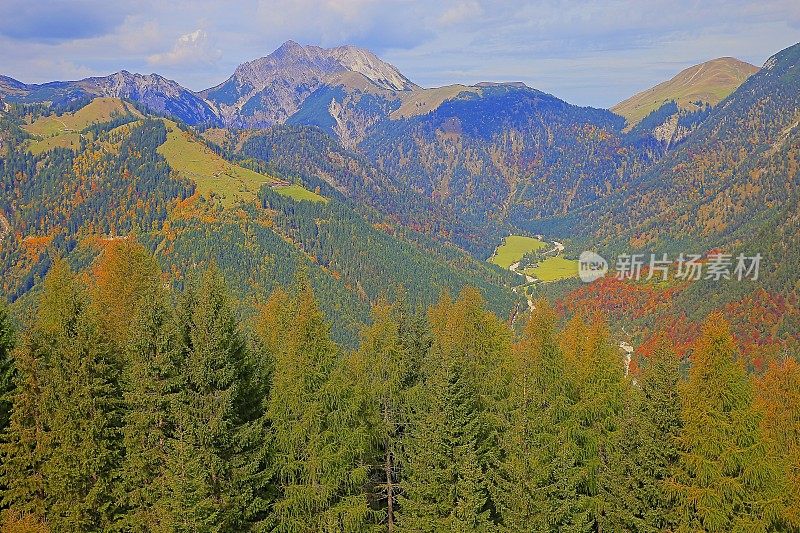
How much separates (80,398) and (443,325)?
1209 inches

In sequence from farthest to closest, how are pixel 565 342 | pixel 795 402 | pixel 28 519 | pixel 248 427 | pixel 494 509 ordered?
1. pixel 565 342
2. pixel 795 402
3. pixel 494 509
4. pixel 248 427
5. pixel 28 519

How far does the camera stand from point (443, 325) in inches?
2210

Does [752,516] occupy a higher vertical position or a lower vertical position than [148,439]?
lower

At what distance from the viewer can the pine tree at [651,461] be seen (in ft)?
120

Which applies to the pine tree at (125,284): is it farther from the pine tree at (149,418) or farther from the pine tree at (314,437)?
the pine tree at (314,437)

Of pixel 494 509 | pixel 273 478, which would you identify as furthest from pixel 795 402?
pixel 273 478

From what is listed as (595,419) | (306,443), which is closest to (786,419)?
(595,419)

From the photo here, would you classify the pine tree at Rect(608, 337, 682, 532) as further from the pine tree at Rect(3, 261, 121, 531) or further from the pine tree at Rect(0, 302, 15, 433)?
the pine tree at Rect(0, 302, 15, 433)

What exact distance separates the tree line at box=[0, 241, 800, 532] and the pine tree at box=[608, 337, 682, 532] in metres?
0.12

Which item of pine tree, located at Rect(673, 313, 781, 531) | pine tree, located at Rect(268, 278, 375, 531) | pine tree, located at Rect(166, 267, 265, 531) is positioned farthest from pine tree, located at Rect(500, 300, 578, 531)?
pine tree, located at Rect(166, 267, 265, 531)

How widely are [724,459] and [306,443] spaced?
24.8 meters

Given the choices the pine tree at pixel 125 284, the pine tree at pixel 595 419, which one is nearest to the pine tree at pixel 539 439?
the pine tree at pixel 595 419

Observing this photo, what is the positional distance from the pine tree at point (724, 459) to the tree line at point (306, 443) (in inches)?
3.8

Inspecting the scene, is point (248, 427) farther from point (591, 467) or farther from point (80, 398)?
point (591, 467)
